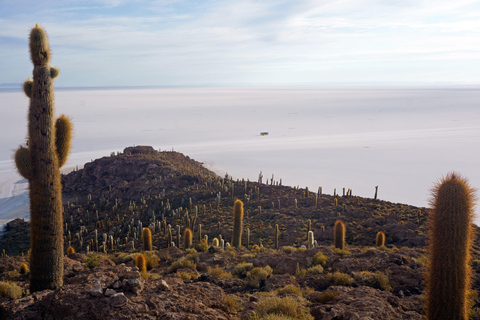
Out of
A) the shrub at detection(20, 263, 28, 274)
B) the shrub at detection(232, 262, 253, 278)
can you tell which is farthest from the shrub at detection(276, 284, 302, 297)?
the shrub at detection(20, 263, 28, 274)

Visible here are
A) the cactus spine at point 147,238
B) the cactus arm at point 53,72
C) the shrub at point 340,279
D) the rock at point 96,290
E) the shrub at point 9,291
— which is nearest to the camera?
the rock at point 96,290

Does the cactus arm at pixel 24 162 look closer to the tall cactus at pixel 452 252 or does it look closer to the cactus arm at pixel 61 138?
the cactus arm at pixel 61 138

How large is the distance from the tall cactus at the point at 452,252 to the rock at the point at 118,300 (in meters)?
5.49

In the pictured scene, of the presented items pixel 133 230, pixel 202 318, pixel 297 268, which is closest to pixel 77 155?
pixel 133 230

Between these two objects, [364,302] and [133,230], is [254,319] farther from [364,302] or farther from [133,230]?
[133,230]

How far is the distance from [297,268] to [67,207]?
1932cm

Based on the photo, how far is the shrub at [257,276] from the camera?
10.1 m

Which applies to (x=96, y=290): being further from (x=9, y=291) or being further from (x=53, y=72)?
(x=53, y=72)

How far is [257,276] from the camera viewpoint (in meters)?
10.4

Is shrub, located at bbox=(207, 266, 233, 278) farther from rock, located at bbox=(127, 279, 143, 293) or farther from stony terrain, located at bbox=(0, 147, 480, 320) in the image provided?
rock, located at bbox=(127, 279, 143, 293)

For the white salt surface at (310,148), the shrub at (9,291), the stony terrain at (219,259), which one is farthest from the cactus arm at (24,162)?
the white salt surface at (310,148)

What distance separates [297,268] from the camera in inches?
442

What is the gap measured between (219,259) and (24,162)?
6616mm

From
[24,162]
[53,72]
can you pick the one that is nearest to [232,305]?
[24,162]
